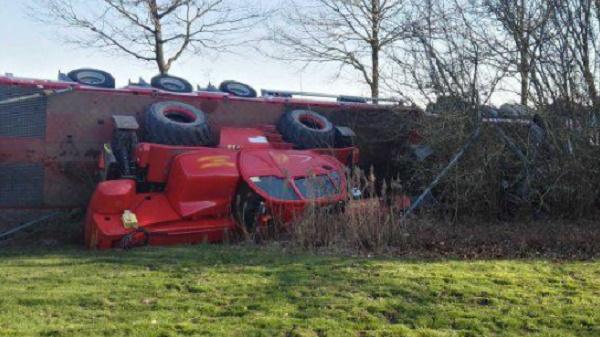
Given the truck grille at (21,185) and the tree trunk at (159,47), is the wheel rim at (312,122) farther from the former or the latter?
the tree trunk at (159,47)

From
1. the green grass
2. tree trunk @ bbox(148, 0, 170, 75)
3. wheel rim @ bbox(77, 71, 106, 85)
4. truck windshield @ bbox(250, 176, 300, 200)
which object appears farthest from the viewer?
tree trunk @ bbox(148, 0, 170, 75)

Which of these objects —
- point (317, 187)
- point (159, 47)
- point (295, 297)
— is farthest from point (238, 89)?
point (295, 297)

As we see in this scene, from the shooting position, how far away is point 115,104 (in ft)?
34.0

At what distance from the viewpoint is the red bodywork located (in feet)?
28.2

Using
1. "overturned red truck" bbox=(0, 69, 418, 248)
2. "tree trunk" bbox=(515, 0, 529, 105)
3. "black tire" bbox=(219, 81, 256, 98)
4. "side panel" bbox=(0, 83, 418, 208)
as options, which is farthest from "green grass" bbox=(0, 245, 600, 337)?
"black tire" bbox=(219, 81, 256, 98)

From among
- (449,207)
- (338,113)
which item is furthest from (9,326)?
(338,113)

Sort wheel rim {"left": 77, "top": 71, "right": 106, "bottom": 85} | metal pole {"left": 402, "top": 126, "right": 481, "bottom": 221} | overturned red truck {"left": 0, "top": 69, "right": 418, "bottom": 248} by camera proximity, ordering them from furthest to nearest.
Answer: wheel rim {"left": 77, "top": 71, "right": 106, "bottom": 85} < metal pole {"left": 402, "top": 126, "right": 481, "bottom": 221} < overturned red truck {"left": 0, "top": 69, "right": 418, "bottom": 248}

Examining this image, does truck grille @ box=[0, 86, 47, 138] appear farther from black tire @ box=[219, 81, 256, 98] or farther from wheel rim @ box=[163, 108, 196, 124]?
black tire @ box=[219, 81, 256, 98]

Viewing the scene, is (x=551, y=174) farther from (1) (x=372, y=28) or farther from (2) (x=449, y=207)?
(1) (x=372, y=28)

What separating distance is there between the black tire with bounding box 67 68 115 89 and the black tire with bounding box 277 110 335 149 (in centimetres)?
→ 306

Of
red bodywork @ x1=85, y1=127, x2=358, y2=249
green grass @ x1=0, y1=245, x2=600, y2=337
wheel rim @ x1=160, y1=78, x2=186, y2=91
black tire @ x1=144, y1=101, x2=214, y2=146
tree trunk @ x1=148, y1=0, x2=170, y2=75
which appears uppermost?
tree trunk @ x1=148, y1=0, x2=170, y2=75

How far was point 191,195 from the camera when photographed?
903cm

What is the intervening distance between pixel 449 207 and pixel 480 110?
166cm

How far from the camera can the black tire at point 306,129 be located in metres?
11.1
